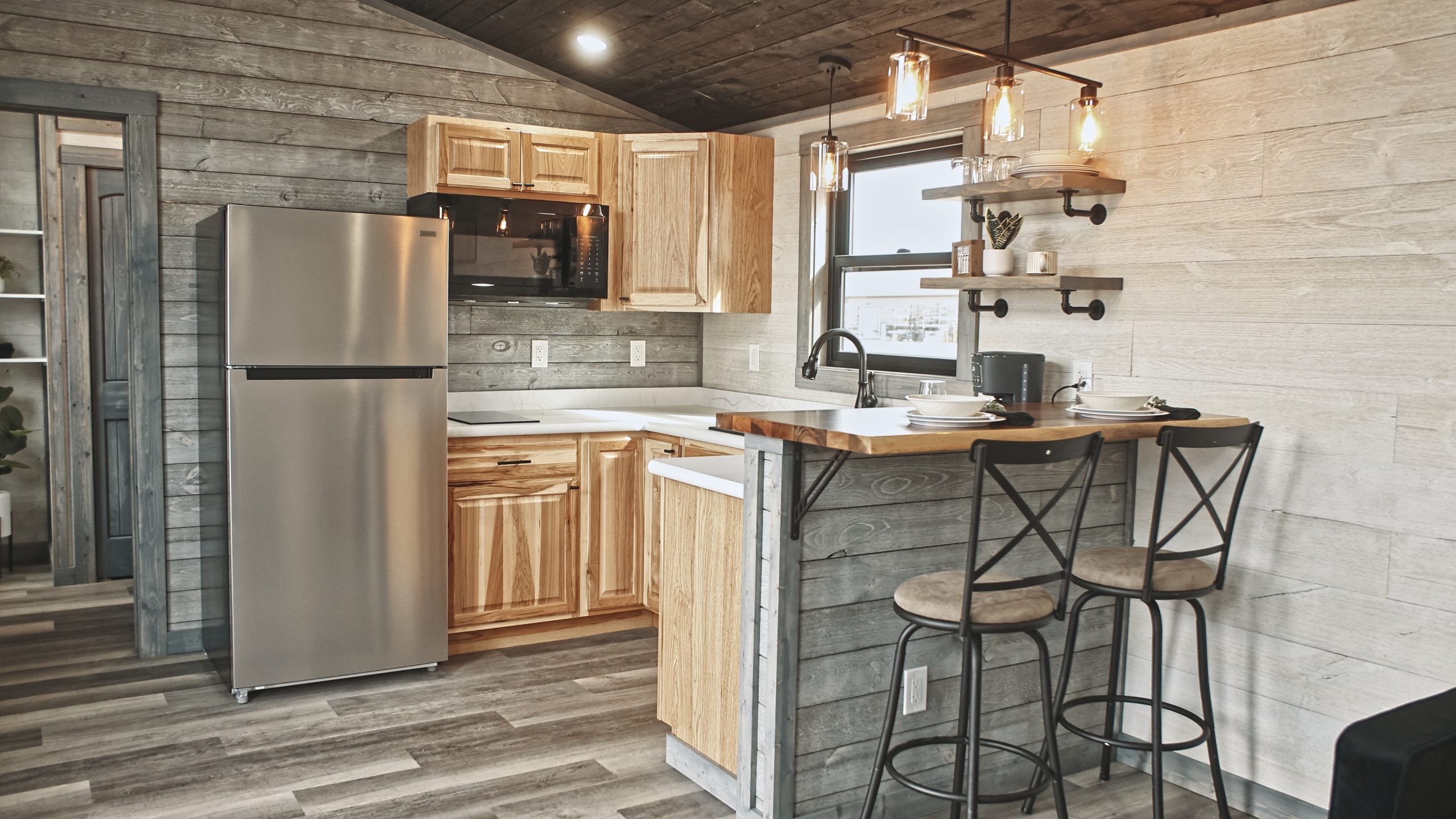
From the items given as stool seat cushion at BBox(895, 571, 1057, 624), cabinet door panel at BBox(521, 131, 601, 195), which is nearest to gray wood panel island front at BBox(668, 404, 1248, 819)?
stool seat cushion at BBox(895, 571, 1057, 624)

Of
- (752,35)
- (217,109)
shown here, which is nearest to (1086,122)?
(752,35)

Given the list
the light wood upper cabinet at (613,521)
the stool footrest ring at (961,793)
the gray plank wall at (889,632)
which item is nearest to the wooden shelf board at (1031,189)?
the gray plank wall at (889,632)

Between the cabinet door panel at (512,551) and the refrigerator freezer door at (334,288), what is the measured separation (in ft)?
2.09

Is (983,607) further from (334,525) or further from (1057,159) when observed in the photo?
(334,525)

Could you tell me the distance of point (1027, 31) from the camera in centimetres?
325

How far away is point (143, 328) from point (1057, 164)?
3.18 meters

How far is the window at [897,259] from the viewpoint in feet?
13.1

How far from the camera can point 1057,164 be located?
3.06 meters

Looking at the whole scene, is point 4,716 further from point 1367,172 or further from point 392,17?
point 1367,172

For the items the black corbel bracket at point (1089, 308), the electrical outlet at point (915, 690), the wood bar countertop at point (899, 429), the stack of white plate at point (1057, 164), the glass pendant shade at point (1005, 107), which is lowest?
the electrical outlet at point (915, 690)

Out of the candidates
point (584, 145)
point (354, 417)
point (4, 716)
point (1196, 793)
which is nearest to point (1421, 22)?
point (1196, 793)

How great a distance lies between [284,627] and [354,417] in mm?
725

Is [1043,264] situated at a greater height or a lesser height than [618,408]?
greater

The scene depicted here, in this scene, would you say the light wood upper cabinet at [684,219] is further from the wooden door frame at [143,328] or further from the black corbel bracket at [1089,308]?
the wooden door frame at [143,328]
